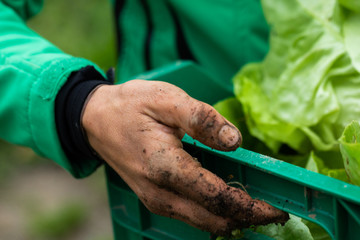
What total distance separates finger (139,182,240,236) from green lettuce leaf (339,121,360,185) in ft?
0.65

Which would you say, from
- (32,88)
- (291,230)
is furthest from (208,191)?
(32,88)

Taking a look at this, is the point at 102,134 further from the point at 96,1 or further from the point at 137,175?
the point at 96,1

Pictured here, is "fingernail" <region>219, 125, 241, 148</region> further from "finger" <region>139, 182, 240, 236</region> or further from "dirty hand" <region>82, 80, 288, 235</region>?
"finger" <region>139, 182, 240, 236</region>

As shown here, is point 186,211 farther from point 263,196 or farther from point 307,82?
point 307,82

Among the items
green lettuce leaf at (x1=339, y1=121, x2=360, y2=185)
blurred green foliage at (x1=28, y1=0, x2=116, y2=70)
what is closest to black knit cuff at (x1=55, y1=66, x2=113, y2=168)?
green lettuce leaf at (x1=339, y1=121, x2=360, y2=185)

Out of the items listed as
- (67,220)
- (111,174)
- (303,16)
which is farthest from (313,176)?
(67,220)

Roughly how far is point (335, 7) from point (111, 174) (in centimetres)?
65

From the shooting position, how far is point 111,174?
3.25 feet

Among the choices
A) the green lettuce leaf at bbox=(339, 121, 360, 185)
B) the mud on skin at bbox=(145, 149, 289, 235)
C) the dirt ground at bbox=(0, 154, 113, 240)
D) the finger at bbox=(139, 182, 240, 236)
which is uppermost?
the green lettuce leaf at bbox=(339, 121, 360, 185)

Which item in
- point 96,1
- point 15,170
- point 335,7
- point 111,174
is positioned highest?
point 335,7

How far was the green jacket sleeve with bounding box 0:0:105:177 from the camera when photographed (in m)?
0.95

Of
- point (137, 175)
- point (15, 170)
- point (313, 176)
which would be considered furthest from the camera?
point (15, 170)

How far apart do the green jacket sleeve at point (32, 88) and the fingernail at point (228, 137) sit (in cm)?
40

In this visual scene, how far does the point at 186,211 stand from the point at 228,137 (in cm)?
15
